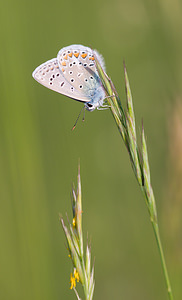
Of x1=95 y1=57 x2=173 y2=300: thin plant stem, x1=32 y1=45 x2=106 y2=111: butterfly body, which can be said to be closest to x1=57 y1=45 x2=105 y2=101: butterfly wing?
x1=32 y1=45 x2=106 y2=111: butterfly body

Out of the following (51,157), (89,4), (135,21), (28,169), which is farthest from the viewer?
(89,4)

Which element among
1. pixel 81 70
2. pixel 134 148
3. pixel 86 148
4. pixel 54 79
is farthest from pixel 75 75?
pixel 134 148

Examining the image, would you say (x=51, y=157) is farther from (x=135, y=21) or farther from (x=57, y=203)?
(x=135, y=21)

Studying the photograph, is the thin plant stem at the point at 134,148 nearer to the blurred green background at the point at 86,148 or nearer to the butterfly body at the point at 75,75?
the blurred green background at the point at 86,148

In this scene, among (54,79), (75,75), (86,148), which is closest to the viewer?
(54,79)

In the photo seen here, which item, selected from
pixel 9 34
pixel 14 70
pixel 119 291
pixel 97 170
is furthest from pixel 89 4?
pixel 119 291

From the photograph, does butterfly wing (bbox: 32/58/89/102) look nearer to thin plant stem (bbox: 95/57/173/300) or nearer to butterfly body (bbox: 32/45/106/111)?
butterfly body (bbox: 32/45/106/111)

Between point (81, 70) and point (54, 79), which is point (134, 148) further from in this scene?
point (81, 70)
